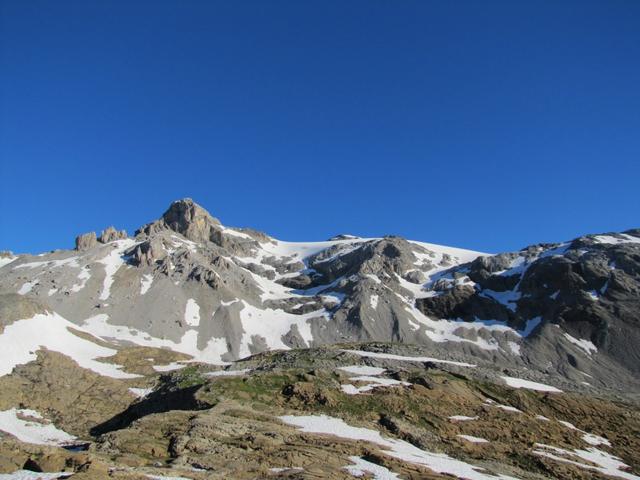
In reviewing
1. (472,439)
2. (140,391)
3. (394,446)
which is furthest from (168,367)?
(472,439)

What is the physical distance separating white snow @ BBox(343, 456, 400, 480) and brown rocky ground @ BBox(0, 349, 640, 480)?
663 millimetres

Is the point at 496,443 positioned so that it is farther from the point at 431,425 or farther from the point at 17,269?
the point at 17,269

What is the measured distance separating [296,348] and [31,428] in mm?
83598

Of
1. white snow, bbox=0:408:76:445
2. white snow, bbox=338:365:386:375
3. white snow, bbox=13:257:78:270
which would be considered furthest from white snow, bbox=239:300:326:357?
white snow, bbox=338:365:386:375

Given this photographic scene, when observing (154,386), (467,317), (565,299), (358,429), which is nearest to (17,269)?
(154,386)

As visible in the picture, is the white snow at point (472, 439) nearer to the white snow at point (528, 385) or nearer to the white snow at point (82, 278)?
the white snow at point (528, 385)

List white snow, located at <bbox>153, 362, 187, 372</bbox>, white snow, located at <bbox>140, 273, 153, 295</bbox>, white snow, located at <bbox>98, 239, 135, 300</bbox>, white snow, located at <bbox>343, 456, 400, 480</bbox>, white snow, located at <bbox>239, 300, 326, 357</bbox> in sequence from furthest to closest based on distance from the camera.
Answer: white snow, located at <bbox>140, 273, 153, 295</bbox>
white snow, located at <bbox>98, 239, 135, 300</bbox>
white snow, located at <bbox>239, 300, 326, 357</bbox>
white snow, located at <bbox>153, 362, 187, 372</bbox>
white snow, located at <bbox>343, 456, 400, 480</bbox>

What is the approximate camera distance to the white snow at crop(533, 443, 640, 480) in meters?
39.6

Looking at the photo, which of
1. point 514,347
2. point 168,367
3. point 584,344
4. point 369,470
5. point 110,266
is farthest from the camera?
point 110,266

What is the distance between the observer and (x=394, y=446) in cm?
3762

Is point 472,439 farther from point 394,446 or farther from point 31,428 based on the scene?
point 31,428

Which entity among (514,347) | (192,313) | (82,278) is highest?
(82,278)

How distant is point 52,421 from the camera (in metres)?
58.2

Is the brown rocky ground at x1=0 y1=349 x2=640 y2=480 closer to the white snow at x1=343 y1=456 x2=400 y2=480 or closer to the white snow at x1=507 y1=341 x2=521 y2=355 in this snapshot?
the white snow at x1=343 y1=456 x2=400 y2=480
